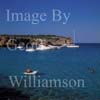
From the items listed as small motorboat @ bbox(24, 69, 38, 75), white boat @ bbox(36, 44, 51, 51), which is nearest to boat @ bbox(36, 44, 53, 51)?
white boat @ bbox(36, 44, 51, 51)

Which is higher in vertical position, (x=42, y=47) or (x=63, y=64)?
(x=42, y=47)

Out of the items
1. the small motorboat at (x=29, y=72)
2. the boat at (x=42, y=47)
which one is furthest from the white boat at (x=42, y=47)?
the small motorboat at (x=29, y=72)

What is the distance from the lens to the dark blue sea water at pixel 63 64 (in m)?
6.81

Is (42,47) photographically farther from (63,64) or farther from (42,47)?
(63,64)

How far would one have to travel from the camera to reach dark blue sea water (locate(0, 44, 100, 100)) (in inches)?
268

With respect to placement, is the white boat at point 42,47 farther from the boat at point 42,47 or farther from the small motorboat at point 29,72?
the small motorboat at point 29,72

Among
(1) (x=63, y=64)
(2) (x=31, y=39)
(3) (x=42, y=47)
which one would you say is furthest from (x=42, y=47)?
(1) (x=63, y=64)

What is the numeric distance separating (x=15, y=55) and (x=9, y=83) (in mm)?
258

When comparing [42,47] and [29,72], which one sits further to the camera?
[42,47]

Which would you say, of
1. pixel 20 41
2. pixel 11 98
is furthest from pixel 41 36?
pixel 11 98

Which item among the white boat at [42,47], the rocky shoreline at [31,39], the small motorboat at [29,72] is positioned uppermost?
the rocky shoreline at [31,39]

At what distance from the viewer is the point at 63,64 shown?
684 cm

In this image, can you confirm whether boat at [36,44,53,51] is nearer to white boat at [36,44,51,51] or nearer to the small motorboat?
white boat at [36,44,51,51]

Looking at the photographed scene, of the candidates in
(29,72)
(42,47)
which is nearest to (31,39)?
(42,47)
